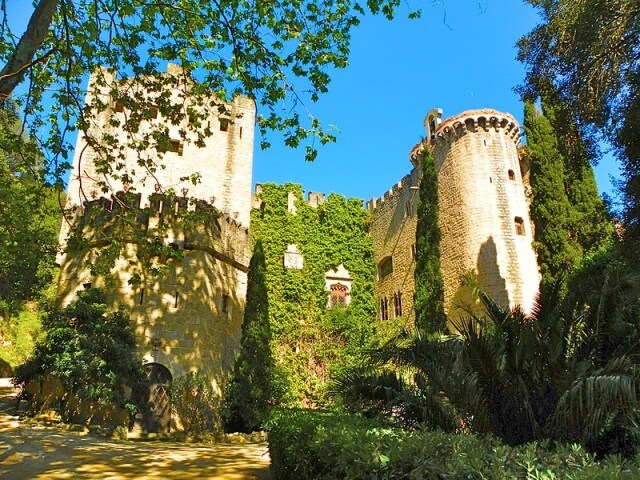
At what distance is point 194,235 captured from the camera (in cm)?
1496

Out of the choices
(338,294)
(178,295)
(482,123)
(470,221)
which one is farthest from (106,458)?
(482,123)

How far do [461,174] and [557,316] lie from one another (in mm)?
15004

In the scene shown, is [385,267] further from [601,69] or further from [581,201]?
[601,69]

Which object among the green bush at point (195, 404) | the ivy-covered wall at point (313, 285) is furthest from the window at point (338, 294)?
the green bush at point (195, 404)

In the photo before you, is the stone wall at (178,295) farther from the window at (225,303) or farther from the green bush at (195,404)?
the green bush at (195,404)

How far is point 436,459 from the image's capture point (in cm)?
380

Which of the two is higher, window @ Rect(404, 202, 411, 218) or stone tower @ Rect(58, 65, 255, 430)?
window @ Rect(404, 202, 411, 218)

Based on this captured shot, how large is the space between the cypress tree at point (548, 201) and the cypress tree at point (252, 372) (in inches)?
403

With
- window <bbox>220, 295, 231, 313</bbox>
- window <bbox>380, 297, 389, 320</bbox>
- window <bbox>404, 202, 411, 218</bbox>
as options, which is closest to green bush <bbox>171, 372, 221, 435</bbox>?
window <bbox>220, 295, 231, 313</bbox>

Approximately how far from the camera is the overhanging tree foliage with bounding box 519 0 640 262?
955 centimetres

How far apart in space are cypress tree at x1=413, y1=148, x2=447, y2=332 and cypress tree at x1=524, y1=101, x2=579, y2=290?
405 centimetres

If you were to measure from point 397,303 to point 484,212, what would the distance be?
606cm

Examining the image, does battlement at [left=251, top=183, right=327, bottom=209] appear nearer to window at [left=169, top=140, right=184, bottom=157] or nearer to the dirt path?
window at [left=169, top=140, right=184, bottom=157]

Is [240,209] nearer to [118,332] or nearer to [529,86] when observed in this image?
[118,332]
